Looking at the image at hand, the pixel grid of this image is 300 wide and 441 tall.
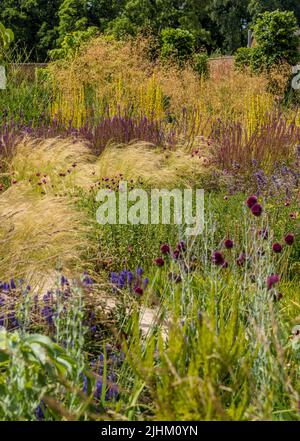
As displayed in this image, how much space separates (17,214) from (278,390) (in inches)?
84.4

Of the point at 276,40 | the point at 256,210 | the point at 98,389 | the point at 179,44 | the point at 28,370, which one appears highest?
the point at 276,40

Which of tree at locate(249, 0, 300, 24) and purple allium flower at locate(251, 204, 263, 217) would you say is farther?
tree at locate(249, 0, 300, 24)

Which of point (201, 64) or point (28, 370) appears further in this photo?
point (201, 64)

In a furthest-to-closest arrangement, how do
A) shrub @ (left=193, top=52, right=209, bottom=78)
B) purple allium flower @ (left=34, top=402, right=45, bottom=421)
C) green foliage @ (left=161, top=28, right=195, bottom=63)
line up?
shrub @ (left=193, top=52, right=209, bottom=78), green foliage @ (left=161, top=28, right=195, bottom=63), purple allium flower @ (left=34, top=402, right=45, bottom=421)

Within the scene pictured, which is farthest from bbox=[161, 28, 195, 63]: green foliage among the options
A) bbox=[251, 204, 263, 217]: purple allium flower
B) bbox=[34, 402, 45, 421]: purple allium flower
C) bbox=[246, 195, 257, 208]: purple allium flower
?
bbox=[34, 402, 45, 421]: purple allium flower

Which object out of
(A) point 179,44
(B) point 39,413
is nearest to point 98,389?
(B) point 39,413

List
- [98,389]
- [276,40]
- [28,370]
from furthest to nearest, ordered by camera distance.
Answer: [276,40] → [98,389] → [28,370]

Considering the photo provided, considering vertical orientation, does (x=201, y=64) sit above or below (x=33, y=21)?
below

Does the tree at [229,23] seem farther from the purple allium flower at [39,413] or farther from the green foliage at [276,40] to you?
the purple allium flower at [39,413]

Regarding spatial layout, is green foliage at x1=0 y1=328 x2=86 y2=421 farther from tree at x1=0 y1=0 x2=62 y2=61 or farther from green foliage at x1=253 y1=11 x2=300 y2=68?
tree at x1=0 y1=0 x2=62 y2=61

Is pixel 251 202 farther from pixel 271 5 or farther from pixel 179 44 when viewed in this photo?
pixel 271 5

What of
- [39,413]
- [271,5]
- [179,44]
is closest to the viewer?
[39,413]
